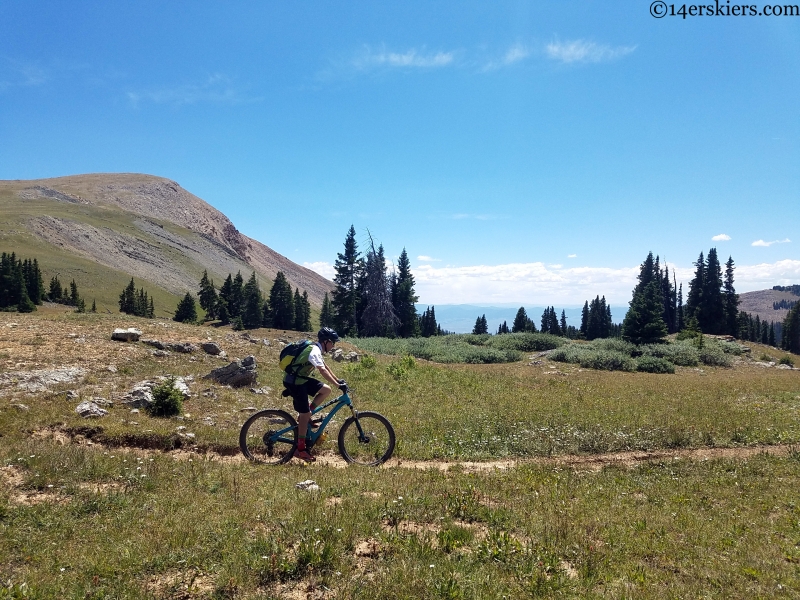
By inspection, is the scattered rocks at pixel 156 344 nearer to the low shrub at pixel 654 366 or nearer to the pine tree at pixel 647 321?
the low shrub at pixel 654 366

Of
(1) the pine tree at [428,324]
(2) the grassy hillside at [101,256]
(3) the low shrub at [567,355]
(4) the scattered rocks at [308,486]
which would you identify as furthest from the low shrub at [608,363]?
(2) the grassy hillside at [101,256]

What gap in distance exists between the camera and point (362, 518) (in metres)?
6.41

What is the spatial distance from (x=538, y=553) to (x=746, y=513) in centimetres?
491

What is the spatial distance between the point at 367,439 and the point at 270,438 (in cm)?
219

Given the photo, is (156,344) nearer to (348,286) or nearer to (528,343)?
(528,343)

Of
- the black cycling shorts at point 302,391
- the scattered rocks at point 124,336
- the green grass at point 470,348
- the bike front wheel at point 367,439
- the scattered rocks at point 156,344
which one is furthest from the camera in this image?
the green grass at point 470,348

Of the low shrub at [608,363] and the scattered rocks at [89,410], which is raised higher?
the scattered rocks at [89,410]

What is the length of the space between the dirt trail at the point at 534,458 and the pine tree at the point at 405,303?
218 feet

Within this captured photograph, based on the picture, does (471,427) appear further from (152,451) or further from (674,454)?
(152,451)

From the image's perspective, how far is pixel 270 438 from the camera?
32.4 ft

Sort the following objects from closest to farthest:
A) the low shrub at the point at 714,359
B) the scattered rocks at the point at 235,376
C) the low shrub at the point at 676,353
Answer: the scattered rocks at the point at 235,376 → the low shrub at the point at 676,353 → the low shrub at the point at 714,359

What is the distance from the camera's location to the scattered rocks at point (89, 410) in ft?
37.8

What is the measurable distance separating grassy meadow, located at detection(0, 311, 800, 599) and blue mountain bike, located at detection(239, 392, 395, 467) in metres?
0.48

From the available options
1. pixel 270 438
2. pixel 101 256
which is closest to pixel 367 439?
pixel 270 438
